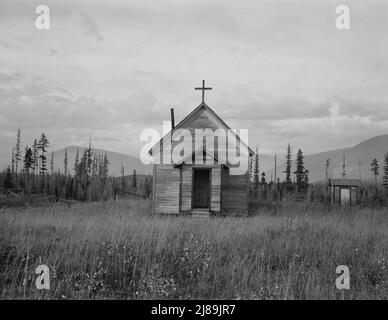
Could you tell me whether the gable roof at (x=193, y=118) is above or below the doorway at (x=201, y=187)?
above

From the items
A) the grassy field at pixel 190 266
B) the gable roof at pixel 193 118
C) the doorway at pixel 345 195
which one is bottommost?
the grassy field at pixel 190 266

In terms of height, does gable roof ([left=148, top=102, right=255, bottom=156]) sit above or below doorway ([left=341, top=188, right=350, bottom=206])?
above

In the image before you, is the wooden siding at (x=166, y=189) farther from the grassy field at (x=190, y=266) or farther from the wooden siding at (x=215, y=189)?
the grassy field at (x=190, y=266)

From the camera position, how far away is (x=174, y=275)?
7379 millimetres

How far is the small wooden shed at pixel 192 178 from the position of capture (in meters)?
20.6

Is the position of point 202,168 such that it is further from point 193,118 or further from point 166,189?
point 193,118

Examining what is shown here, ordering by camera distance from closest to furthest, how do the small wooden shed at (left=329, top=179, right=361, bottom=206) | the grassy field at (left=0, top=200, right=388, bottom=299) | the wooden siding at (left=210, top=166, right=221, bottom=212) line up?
the grassy field at (left=0, top=200, right=388, bottom=299) → the wooden siding at (left=210, top=166, right=221, bottom=212) → the small wooden shed at (left=329, top=179, right=361, bottom=206)

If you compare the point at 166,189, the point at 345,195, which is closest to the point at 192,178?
the point at 166,189

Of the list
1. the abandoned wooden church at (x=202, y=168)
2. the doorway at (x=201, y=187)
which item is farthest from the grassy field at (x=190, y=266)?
the doorway at (x=201, y=187)

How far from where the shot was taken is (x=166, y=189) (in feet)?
69.6

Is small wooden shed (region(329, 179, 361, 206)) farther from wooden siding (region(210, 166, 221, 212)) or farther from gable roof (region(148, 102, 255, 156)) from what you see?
wooden siding (region(210, 166, 221, 212))

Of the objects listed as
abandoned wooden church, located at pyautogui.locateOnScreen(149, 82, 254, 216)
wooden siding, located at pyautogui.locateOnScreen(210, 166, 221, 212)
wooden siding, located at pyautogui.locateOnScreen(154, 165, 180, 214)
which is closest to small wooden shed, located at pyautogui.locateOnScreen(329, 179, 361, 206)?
abandoned wooden church, located at pyautogui.locateOnScreen(149, 82, 254, 216)

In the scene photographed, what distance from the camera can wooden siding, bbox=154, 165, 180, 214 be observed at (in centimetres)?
2105
